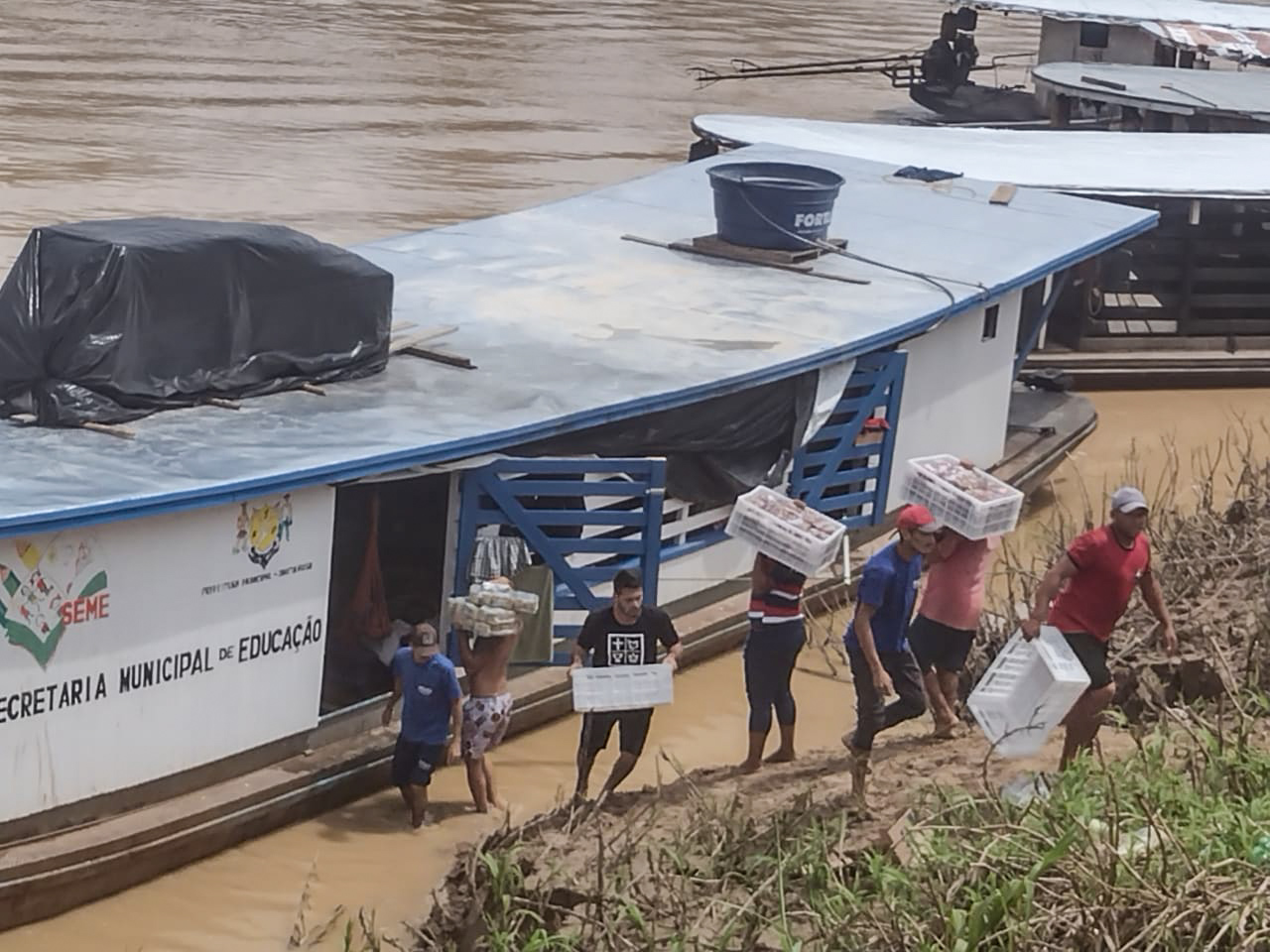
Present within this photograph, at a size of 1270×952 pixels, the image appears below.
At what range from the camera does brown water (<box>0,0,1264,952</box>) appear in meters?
8.40

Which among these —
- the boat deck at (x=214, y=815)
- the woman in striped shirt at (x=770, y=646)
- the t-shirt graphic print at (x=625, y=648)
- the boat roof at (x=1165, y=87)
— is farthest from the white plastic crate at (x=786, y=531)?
the boat roof at (x=1165, y=87)

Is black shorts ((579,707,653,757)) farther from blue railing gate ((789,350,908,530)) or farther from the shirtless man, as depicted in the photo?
blue railing gate ((789,350,908,530))

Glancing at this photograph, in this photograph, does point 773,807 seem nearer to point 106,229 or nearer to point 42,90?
point 106,229

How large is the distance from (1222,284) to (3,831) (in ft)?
44.9

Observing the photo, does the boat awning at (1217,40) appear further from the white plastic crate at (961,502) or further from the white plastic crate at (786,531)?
the white plastic crate at (786,531)

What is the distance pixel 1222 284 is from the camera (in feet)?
60.7

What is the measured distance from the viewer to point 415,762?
28.2 ft

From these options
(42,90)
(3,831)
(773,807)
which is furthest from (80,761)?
(42,90)

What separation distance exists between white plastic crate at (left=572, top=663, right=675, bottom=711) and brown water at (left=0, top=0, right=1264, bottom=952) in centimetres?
Result: 63

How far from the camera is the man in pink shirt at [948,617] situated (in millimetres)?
8609

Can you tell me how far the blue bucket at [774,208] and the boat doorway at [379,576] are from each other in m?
3.68

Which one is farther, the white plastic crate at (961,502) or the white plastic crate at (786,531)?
the white plastic crate at (961,502)

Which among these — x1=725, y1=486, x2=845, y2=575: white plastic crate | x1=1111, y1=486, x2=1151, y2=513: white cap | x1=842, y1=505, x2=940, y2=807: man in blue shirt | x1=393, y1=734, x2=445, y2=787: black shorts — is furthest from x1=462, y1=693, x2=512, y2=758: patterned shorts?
x1=1111, y1=486, x2=1151, y2=513: white cap

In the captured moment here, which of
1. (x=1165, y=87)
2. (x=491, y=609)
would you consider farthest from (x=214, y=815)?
(x=1165, y=87)
